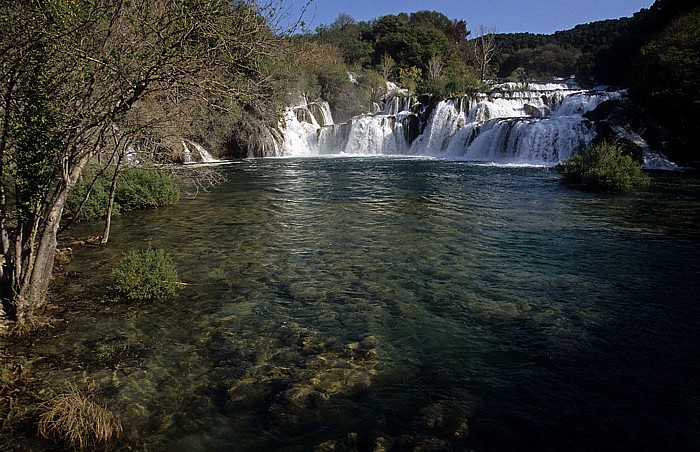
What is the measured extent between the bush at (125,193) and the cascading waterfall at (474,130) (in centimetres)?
1988

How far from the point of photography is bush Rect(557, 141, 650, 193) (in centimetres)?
1594

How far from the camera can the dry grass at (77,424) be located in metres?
3.56

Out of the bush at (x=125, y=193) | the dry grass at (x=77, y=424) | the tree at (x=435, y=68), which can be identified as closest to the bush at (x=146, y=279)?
the dry grass at (x=77, y=424)

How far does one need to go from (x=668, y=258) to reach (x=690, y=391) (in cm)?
488

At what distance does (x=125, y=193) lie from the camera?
12578 millimetres

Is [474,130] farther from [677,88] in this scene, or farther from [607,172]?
[607,172]

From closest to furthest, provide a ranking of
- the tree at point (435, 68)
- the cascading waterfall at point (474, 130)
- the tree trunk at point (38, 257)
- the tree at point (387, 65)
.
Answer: the tree trunk at point (38, 257) < the cascading waterfall at point (474, 130) < the tree at point (387, 65) < the tree at point (435, 68)

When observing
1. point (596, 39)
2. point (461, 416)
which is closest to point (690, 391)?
point (461, 416)

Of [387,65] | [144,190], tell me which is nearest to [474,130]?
[144,190]

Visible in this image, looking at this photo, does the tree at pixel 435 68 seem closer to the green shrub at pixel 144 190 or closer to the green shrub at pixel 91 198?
the green shrub at pixel 144 190

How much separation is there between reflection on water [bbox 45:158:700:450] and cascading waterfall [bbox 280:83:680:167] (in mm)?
15949

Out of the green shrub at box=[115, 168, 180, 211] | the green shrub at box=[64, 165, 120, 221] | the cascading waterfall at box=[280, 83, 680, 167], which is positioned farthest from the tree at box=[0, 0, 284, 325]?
the cascading waterfall at box=[280, 83, 680, 167]

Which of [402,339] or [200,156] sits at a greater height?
[200,156]

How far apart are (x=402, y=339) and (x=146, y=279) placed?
11.8 feet
